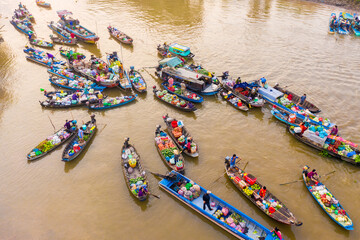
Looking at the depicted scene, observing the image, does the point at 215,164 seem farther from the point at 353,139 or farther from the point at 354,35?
the point at 354,35

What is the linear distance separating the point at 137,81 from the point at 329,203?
19.7m

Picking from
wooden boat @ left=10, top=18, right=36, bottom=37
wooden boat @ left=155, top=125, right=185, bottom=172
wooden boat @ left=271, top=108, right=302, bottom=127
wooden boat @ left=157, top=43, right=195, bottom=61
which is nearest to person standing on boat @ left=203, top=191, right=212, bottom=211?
wooden boat @ left=155, top=125, right=185, bottom=172

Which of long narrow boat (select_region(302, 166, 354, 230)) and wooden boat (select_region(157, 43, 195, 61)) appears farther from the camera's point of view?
wooden boat (select_region(157, 43, 195, 61))

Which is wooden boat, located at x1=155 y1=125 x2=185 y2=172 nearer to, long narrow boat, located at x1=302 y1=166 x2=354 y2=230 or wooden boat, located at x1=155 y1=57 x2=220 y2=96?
wooden boat, located at x1=155 y1=57 x2=220 y2=96

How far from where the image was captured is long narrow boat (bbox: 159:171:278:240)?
12.3 meters

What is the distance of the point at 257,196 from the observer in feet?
45.7

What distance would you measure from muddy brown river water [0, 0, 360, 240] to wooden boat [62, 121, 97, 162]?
516 mm

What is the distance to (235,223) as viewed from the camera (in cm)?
1295

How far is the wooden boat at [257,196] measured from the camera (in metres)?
13.0

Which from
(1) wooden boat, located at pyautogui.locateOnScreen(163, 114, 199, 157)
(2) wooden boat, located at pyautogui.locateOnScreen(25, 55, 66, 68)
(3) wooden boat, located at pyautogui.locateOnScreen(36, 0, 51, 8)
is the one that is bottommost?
(1) wooden boat, located at pyautogui.locateOnScreen(163, 114, 199, 157)

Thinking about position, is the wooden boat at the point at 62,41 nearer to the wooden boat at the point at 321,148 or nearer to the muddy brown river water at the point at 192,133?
the muddy brown river water at the point at 192,133

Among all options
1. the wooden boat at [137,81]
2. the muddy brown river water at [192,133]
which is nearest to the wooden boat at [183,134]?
the muddy brown river water at [192,133]

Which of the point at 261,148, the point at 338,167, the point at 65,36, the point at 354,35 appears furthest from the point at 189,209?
the point at 354,35

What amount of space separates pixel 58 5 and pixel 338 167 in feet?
181
